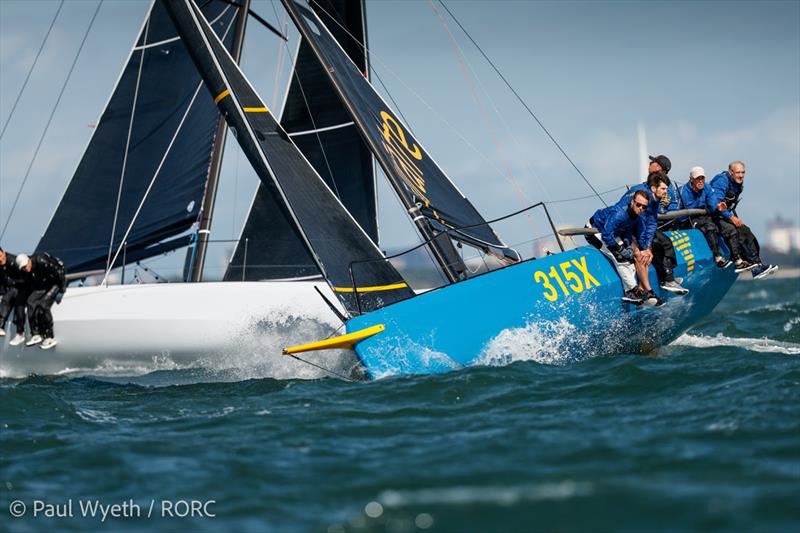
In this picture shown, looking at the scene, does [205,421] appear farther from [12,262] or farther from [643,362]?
[12,262]

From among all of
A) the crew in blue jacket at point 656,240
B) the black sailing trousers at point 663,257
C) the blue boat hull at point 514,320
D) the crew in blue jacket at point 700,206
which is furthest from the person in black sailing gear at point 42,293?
the crew in blue jacket at point 700,206

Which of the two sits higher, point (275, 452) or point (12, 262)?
point (12, 262)

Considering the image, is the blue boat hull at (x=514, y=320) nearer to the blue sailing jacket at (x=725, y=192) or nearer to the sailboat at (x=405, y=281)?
the sailboat at (x=405, y=281)

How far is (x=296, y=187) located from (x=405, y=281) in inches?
51.5

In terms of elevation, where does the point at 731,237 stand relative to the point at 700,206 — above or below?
below

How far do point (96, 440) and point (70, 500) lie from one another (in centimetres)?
117

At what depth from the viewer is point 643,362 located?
7152mm

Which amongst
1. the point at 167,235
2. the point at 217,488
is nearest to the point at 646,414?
the point at 217,488

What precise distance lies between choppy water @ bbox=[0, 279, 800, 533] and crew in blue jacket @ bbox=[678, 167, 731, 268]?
6.36 feet

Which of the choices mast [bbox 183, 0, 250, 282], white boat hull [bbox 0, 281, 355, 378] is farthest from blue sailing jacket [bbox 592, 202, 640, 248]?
mast [bbox 183, 0, 250, 282]

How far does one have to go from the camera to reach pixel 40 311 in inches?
360

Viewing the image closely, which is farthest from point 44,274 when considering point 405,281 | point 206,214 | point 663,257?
point 663,257

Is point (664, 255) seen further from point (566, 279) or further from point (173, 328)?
point (173, 328)

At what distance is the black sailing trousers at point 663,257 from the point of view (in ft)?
27.2
